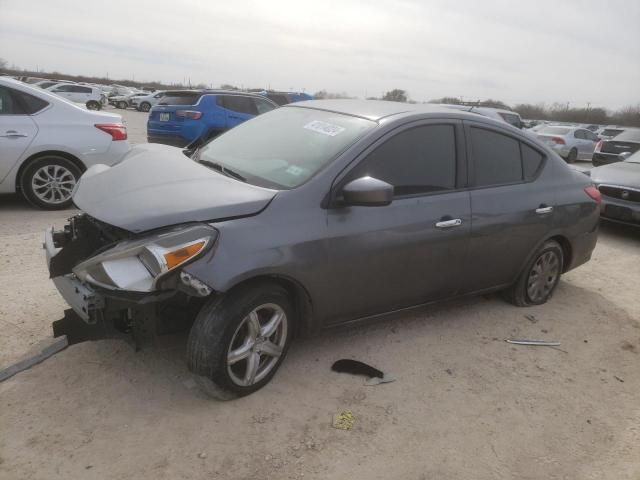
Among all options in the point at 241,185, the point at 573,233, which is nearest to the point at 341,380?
the point at 241,185

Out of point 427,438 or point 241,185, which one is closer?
point 427,438

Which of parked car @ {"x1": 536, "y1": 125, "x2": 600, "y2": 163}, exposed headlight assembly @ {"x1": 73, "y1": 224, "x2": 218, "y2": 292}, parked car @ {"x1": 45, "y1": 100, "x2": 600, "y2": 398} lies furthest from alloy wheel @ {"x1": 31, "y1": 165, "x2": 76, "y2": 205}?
parked car @ {"x1": 536, "y1": 125, "x2": 600, "y2": 163}

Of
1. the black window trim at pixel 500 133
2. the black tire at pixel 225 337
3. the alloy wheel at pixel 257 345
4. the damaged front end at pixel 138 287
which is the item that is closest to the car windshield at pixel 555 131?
the black window trim at pixel 500 133

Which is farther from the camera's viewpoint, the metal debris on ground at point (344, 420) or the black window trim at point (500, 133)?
the black window trim at point (500, 133)

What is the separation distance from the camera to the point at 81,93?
108 ft

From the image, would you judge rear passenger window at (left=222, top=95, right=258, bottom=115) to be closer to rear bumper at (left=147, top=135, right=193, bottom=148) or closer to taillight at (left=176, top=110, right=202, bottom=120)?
taillight at (left=176, top=110, right=202, bottom=120)

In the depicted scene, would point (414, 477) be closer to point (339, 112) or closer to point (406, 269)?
point (406, 269)

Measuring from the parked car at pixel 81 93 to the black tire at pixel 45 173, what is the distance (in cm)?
2878

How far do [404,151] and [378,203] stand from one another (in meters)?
0.65

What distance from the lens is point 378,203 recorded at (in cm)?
287

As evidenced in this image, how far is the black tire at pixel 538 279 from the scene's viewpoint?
14.2 ft

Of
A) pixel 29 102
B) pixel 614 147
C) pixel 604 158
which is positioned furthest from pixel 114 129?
pixel 614 147

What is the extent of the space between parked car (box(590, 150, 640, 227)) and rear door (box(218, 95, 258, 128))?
7157mm

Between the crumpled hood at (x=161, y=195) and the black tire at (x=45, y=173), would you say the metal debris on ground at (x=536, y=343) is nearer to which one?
the crumpled hood at (x=161, y=195)
